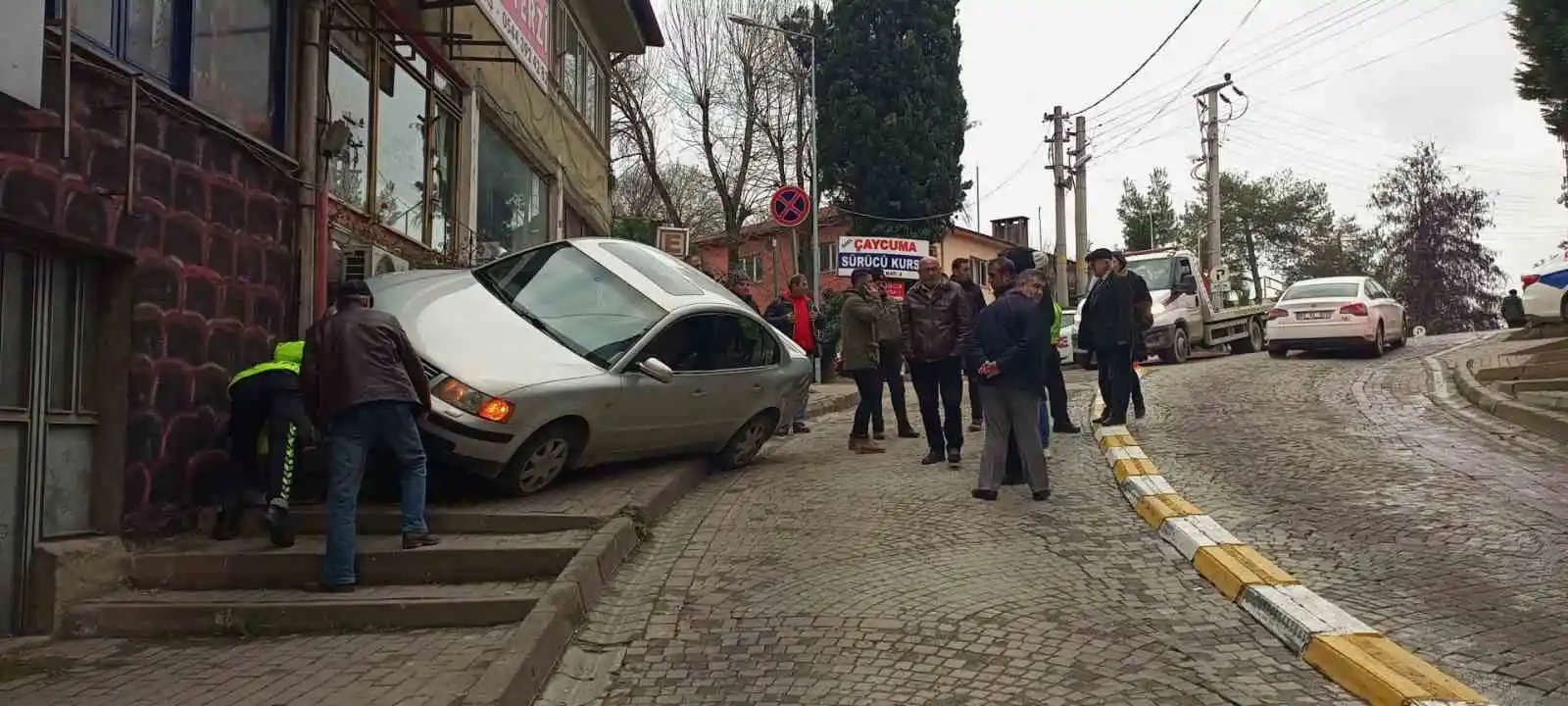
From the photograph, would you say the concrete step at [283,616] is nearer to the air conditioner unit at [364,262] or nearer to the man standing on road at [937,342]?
the air conditioner unit at [364,262]

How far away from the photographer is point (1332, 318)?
59.0 feet

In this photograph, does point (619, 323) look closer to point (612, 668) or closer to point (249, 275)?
point (249, 275)

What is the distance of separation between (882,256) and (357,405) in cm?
2363

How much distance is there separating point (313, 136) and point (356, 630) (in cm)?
410

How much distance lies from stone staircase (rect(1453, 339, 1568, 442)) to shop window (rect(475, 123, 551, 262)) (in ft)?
34.6

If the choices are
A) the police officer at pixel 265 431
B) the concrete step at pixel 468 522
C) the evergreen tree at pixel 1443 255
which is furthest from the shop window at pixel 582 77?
the evergreen tree at pixel 1443 255

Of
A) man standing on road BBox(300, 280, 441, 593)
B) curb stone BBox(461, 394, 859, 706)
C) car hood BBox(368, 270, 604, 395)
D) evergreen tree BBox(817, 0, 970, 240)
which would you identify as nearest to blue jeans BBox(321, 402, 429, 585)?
man standing on road BBox(300, 280, 441, 593)

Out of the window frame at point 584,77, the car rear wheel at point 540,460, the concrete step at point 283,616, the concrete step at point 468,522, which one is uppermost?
the window frame at point 584,77

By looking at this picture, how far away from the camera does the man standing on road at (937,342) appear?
9.20 metres

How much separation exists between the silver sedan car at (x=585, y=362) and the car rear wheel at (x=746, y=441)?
A: 0.01 m

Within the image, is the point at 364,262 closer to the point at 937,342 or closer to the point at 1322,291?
the point at 937,342

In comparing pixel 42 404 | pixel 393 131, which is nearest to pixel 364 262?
pixel 393 131

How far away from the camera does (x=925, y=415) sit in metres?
9.39

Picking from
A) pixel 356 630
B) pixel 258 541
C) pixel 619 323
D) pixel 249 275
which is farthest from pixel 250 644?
pixel 619 323
